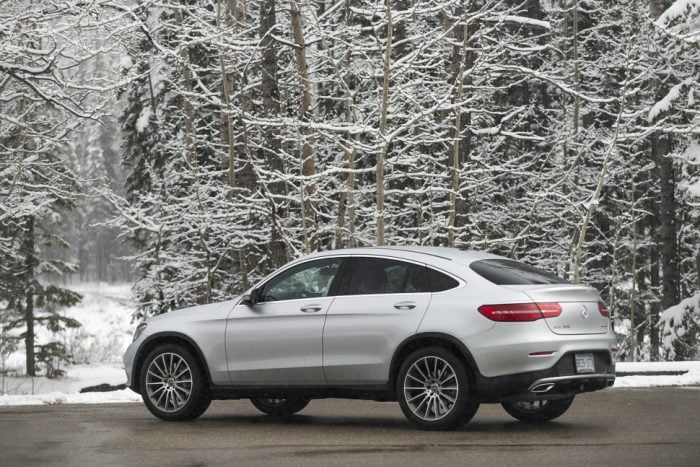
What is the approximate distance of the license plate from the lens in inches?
405

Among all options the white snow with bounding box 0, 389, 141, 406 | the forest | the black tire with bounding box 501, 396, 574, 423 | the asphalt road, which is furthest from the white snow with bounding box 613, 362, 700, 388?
the white snow with bounding box 0, 389, 141, 406

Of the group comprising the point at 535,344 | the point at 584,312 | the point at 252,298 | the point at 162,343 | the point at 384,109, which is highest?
the point at 384,109

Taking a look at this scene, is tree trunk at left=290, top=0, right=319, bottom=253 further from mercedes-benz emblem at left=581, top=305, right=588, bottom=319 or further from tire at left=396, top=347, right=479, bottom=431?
mercedes-benz emblem at left=581, top=305, right=588, bottom=319

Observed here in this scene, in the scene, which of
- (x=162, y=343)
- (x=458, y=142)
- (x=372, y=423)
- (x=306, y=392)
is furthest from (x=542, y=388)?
(x=458, y=142)

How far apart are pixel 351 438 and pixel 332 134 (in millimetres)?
10785

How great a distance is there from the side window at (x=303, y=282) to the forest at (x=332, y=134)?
6.05m

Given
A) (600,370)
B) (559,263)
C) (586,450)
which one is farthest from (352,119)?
(586,450)

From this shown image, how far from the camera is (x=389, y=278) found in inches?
434

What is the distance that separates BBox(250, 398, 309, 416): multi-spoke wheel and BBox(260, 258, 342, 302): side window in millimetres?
1434

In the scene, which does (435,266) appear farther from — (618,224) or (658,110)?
(618,224)

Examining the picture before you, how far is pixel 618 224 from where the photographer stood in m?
32.2

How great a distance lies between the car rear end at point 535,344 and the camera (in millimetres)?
10047

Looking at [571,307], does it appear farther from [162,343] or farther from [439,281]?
[162,343]

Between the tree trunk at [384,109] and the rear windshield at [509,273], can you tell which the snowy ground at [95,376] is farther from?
the rear windshield at [509,273]
